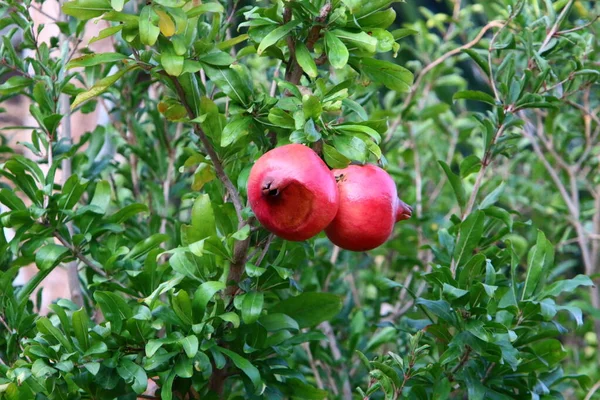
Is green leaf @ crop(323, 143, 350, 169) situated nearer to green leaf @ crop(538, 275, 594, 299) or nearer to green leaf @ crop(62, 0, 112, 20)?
green leaf @ crop(62, 0, 112, 20)

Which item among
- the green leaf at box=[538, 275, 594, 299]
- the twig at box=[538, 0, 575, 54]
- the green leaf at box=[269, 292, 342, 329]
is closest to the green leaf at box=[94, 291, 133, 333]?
the green leaf at box=[269, 292, 342, 329]

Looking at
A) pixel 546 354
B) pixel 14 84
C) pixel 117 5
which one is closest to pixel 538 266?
pixel 546 354

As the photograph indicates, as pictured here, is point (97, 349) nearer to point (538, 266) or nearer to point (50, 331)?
point (50, 331)

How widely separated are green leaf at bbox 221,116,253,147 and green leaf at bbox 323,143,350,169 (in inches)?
5.4

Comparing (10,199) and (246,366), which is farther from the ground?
(10,199)

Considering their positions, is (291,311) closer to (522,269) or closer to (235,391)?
(235,391)

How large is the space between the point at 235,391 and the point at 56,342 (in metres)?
0.70

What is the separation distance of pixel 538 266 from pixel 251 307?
21.9 inches

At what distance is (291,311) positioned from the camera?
1.35m

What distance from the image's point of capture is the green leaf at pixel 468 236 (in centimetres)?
145

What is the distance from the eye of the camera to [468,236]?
1455mm

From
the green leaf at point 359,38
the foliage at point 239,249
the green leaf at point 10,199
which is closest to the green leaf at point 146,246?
the foliage at point 239,249

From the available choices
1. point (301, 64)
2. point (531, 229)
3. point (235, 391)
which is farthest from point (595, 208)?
point (301, 64)

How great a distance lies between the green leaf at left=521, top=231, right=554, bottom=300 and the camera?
139cm
